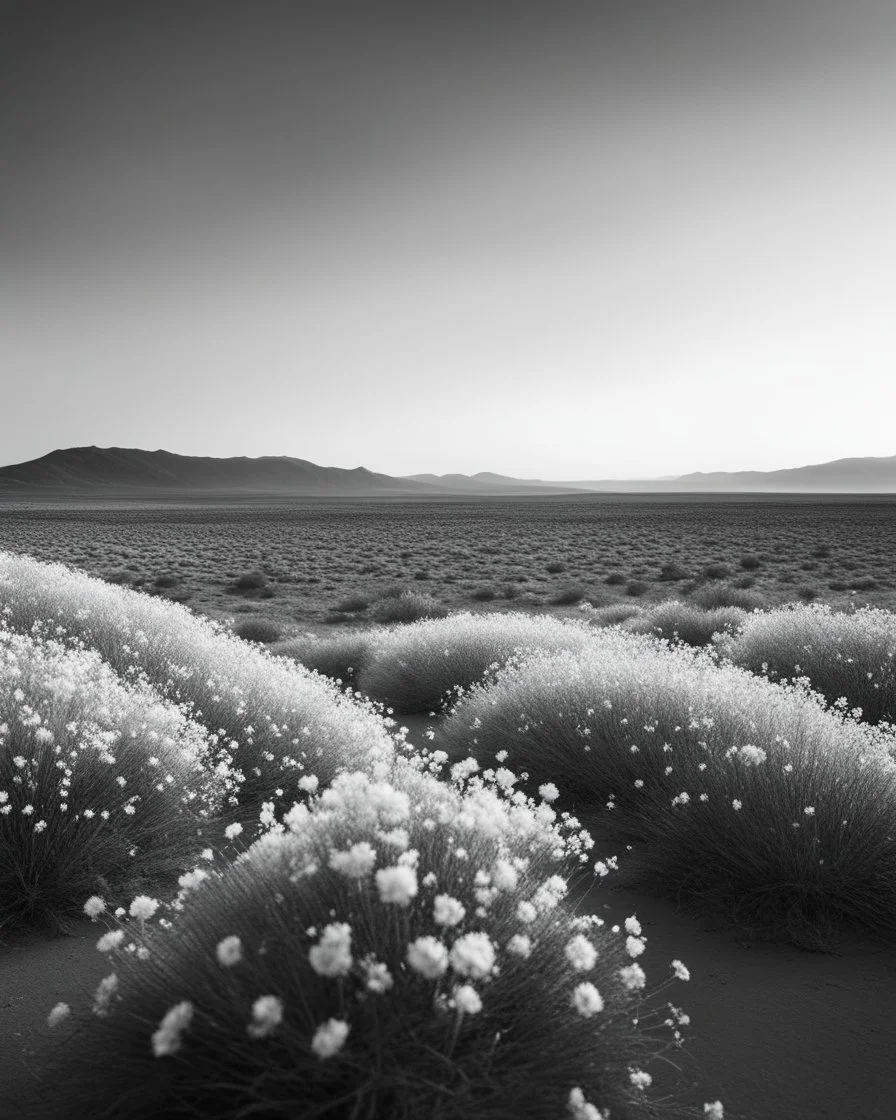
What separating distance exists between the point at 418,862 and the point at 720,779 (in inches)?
108

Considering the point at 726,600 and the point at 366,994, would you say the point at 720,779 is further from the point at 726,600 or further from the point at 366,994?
the point at 726,600

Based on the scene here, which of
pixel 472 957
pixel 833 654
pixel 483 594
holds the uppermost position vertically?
pixel 472 957

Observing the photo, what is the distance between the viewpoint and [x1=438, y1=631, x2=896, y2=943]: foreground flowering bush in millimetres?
4238

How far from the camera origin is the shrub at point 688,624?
14266mm

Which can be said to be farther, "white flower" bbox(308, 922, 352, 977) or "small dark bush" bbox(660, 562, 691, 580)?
"small dark bush" bbox(660, 562, 691, 580)

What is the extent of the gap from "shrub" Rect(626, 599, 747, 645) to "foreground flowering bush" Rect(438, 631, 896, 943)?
7.17 metres

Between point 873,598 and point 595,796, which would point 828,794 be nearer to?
point 595,796

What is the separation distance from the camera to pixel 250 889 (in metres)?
2.75

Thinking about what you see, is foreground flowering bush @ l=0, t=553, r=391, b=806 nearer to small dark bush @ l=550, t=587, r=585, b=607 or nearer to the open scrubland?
the open scrubland

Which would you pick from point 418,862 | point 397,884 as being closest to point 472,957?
point 397,884

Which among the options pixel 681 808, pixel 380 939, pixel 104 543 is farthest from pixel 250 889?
pixel 104 543

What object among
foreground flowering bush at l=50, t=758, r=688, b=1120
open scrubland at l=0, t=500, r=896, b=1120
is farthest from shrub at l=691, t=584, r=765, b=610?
foreground flowering bush at l=50, t=758, r=688, b=1120

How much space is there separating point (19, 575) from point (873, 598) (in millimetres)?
23065

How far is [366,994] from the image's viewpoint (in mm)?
2139
